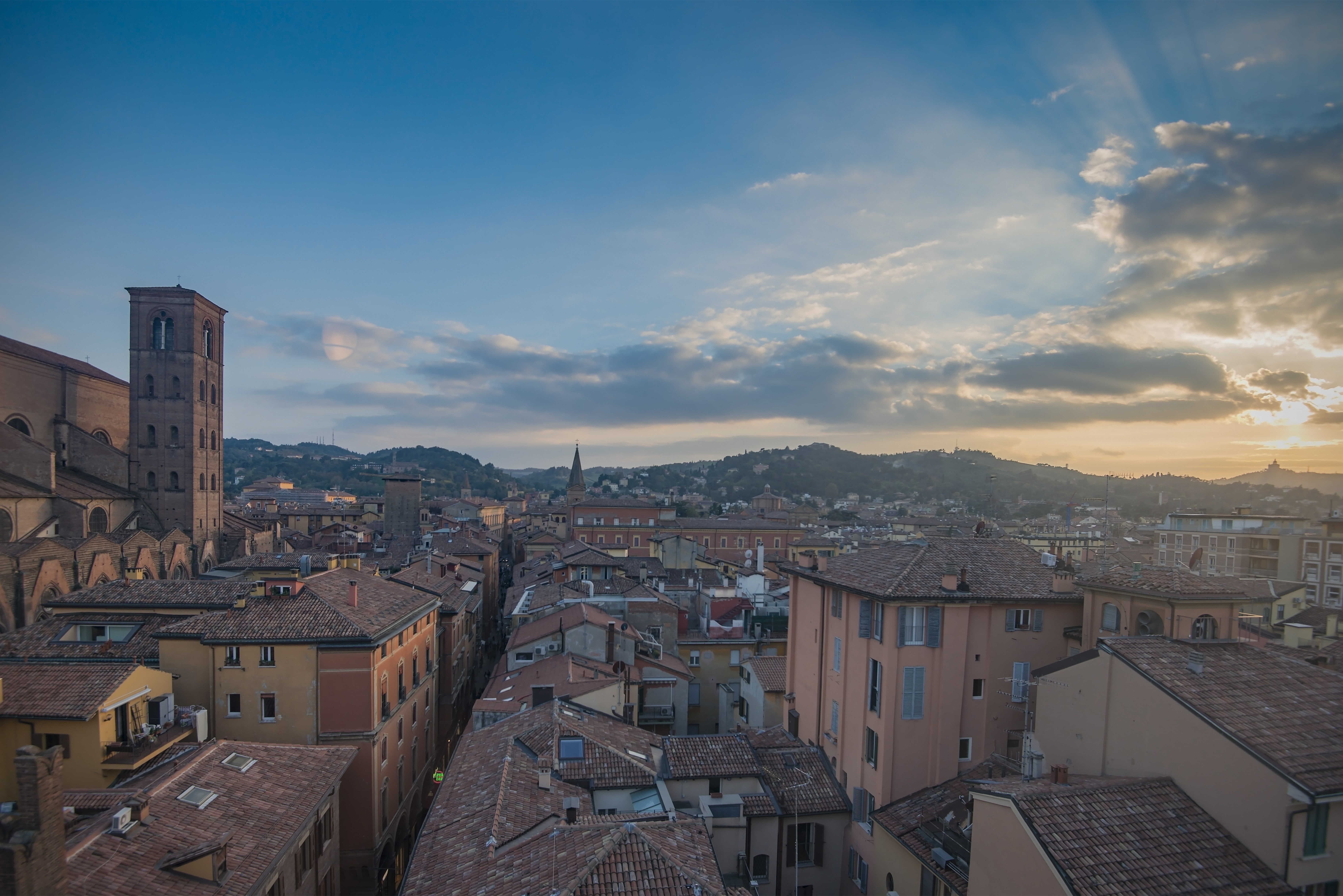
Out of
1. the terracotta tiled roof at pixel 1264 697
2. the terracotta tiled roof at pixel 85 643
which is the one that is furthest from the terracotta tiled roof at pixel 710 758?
the terracotta tiled roof at pixel 85 643

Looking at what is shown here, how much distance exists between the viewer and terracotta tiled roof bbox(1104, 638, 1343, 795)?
1108 cm

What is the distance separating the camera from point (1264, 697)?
41.7 feet

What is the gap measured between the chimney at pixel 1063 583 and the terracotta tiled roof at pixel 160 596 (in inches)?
1078

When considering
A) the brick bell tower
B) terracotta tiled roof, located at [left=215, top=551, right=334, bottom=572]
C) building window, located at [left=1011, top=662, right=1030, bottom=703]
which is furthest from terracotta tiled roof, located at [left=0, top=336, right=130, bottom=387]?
building window, located at [left=1011, top=662, right=1030, bottom=703]

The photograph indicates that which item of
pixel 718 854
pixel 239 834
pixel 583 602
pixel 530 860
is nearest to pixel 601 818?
pixel 530 860

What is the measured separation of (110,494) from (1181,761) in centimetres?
6778

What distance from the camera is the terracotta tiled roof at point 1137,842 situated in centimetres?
1043

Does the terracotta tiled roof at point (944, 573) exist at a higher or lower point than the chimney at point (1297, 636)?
higher

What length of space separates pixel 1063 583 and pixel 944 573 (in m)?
3.95

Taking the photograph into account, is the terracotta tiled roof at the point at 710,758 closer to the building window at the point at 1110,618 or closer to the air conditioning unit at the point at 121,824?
the building window at the point at 1110,618

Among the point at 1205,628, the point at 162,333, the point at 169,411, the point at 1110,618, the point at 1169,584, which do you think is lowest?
the point at 1110,618

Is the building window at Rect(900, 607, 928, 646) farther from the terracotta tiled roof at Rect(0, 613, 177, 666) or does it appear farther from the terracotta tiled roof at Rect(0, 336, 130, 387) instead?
the terracotta tiled roof at Rect(0, 336, 130, 387)

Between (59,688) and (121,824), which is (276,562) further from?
(121,824)

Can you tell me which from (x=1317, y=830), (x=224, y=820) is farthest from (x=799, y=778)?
(x=224, y=820)
